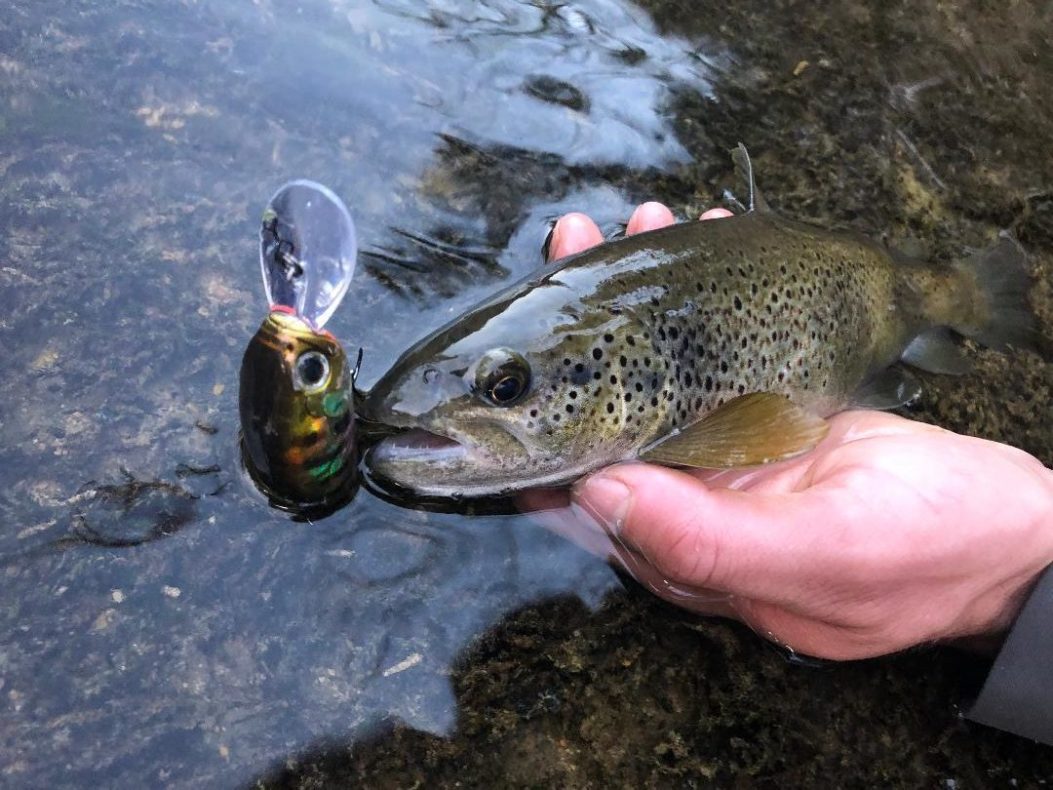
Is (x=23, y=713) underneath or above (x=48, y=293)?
underneath

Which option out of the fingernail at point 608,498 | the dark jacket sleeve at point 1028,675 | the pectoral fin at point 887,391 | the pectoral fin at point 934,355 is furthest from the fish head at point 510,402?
the pectoral fin at point 934,355

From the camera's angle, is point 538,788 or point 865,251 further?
point 865,251

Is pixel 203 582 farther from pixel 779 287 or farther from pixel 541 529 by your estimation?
pixel 779 287

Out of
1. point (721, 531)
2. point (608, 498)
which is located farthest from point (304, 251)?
point (721, 531)

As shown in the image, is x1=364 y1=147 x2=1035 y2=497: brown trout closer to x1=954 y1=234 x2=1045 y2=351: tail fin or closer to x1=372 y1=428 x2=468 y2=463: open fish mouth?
x1=372 y1=428 x2=468 y2=463: open fish mouth

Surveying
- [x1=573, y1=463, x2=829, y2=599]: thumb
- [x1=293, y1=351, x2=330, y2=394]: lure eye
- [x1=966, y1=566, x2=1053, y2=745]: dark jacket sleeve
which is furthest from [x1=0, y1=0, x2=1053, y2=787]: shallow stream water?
[x1=293, y1=351, x2=330, y2=394]: lure eye

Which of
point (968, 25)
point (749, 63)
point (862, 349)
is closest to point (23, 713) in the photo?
point (862, 349)

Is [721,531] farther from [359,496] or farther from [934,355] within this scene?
[934,355]
